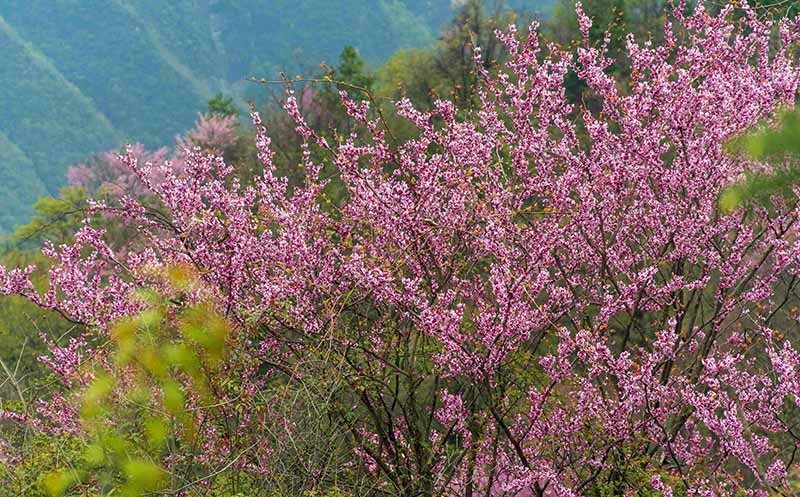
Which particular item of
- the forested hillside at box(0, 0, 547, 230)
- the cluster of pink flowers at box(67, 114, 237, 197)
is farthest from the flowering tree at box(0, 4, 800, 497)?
the forested hillside at box(0, 0, 547, 230)

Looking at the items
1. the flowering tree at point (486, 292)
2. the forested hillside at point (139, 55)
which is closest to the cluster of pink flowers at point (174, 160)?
the flowering tree at point (486, 292)

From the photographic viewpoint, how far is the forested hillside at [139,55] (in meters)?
139

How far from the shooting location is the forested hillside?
139 m

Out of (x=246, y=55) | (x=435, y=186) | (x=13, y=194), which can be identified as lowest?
(x=435, y=186)

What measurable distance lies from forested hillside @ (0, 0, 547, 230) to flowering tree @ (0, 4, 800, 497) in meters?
129

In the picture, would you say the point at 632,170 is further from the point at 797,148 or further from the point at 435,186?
the point at 797,148

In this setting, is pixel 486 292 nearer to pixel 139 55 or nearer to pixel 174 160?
pixel 174 160

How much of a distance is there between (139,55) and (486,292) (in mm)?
177907

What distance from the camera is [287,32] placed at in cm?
17988

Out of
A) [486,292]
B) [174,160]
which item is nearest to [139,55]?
[174,160]

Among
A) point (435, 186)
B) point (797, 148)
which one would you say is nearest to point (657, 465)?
point (435, 186)

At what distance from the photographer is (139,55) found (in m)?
169

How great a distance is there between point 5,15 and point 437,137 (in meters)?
194

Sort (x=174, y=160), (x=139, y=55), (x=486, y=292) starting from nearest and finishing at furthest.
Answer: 1. (x=486, y=292)
2. (x=174, y=160)
3. (x=139, y=55)
